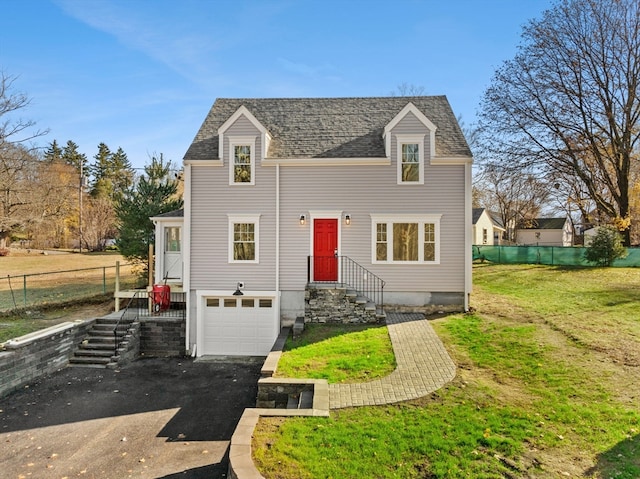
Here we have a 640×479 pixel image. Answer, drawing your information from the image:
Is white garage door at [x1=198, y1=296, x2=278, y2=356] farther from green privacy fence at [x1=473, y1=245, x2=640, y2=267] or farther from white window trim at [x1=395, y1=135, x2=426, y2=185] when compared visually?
green privacy fence at [x1=473, y1=245, x2=640, y2=267]

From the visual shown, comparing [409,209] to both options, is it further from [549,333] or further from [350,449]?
[350,449]

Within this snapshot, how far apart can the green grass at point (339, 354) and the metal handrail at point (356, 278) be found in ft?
5.78

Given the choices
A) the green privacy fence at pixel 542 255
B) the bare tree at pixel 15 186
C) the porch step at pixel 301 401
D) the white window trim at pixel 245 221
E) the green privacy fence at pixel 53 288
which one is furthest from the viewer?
the bare tree at pixel 15 186

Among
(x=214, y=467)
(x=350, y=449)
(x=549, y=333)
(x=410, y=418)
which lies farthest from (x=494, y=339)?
(x=214, y=467)

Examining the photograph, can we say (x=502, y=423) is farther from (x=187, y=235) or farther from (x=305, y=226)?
→ (x=187, y=235)

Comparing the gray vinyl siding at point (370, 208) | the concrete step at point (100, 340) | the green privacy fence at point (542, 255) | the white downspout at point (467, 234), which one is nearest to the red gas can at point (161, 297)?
the concrete step at point (100, 340)

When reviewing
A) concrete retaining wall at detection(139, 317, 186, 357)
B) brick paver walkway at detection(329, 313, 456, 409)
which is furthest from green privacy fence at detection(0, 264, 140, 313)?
brick paver walkway at detection(329, 313, 456, 409)

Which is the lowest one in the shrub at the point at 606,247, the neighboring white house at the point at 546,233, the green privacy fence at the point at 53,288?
the green privacy fence at the point at 53,288

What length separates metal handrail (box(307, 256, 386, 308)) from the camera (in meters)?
14.1

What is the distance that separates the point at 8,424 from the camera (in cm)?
866

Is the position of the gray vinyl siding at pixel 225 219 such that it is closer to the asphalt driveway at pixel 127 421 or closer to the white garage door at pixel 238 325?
the white garage door at pixel 238 325

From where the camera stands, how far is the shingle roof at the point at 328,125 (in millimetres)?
14406

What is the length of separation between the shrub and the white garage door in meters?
19.7

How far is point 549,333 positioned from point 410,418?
6.65 metres
